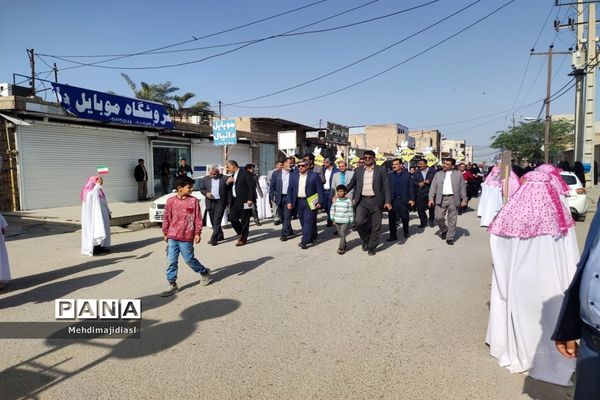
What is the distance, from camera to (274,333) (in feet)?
13.4

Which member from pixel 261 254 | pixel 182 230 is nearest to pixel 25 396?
pixel 182 230

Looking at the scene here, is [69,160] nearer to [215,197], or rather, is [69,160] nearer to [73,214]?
[73,214]

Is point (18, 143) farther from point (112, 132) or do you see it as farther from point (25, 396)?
point (25, 396)

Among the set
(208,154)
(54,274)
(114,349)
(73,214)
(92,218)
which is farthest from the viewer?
(208,154)

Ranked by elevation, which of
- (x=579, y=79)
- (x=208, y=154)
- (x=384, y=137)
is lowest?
(x=208, y=154)

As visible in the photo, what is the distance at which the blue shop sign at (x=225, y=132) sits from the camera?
14047mm

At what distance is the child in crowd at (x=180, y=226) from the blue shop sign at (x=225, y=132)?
28.6 feet

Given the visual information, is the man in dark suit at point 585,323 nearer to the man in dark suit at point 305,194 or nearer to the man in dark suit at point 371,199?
the man in dark suit at point 371,199

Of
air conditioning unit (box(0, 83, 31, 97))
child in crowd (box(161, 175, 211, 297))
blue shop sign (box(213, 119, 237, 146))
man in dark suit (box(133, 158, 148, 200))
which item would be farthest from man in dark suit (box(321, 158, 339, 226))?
air conditioning unit (box(0, 83, 31, 97))

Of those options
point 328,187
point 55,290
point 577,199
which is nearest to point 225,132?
point 328,187

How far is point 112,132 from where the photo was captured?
626 inches

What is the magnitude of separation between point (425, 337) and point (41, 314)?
4.25 metres

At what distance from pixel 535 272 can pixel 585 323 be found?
1.48 meters
